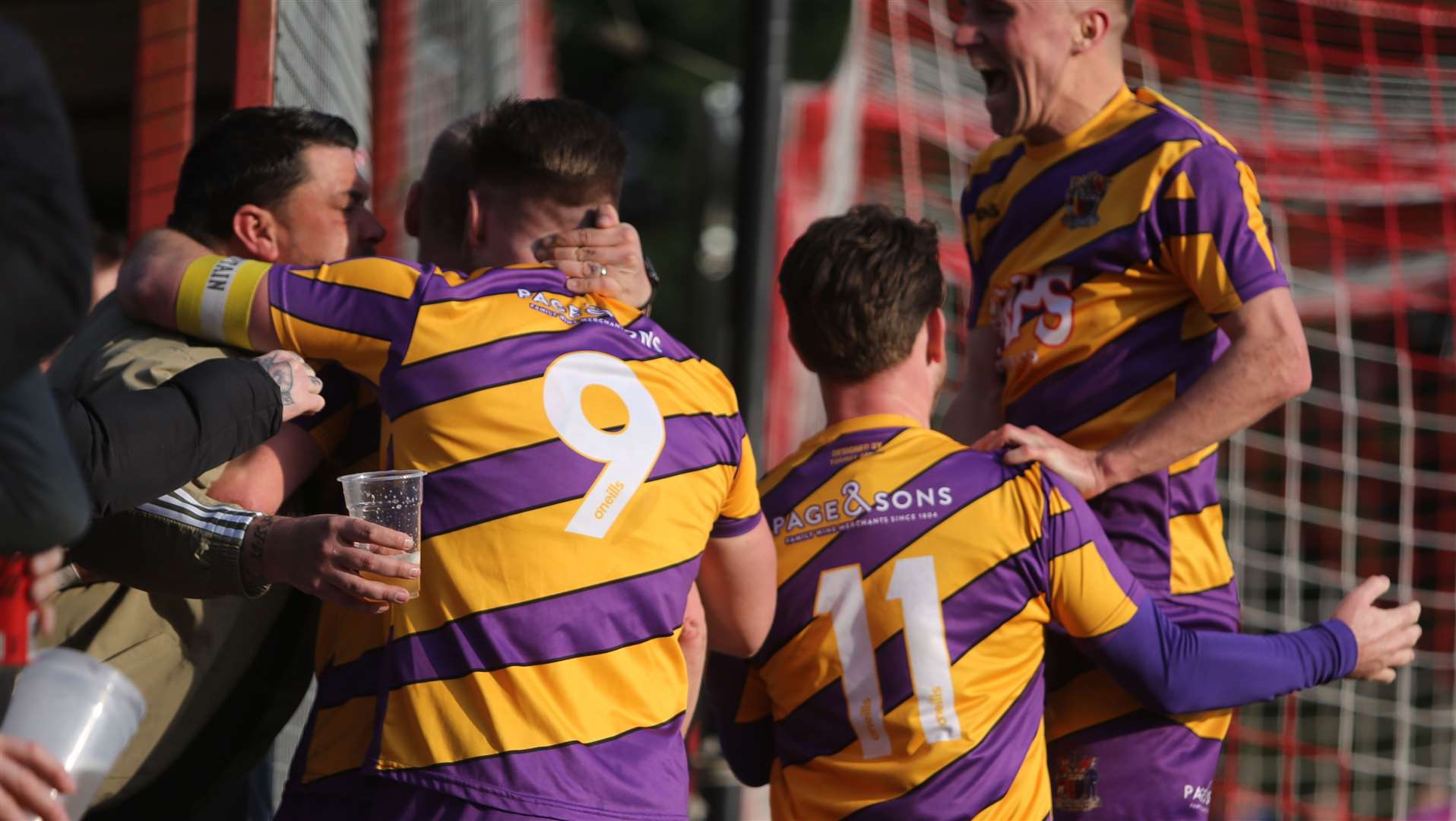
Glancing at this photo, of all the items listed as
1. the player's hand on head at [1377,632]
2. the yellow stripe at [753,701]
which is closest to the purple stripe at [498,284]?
the yellow stripe at [753,701]

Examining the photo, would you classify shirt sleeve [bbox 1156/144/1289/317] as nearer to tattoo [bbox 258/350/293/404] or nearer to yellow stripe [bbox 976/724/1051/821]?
yellow stripe [bbox 976/724/1051/821]

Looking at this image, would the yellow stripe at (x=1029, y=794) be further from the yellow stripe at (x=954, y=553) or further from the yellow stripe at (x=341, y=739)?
the yellow stripe at (x=341, y=739)

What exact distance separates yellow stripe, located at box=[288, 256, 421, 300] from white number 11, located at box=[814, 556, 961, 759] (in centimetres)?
86

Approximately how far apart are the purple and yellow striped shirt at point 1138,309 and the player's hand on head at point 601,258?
82cm

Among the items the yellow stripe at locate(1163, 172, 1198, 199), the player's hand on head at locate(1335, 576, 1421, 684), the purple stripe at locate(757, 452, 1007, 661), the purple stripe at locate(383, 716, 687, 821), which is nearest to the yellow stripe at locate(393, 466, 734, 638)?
the purple stripe at locate(383, 716, 687, 821)

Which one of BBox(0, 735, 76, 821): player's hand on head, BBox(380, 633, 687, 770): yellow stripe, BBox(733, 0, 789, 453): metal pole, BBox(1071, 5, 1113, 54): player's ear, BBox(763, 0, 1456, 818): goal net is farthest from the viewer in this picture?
BBox(763, 0, 1456, 818): goal net

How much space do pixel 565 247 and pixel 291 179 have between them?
576mm

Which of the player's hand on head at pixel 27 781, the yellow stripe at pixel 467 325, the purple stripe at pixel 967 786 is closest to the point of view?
the player's hand on head at pixel 27 781

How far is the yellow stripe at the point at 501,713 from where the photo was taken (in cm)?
190

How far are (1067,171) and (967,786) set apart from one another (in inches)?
47.1

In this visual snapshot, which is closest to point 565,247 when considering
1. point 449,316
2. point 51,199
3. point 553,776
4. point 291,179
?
point 449,316

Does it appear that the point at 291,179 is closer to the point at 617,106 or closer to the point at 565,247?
the point at 565,247

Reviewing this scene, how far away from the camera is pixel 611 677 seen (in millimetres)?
1991

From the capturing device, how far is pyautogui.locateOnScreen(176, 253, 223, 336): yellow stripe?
7.09 ft
